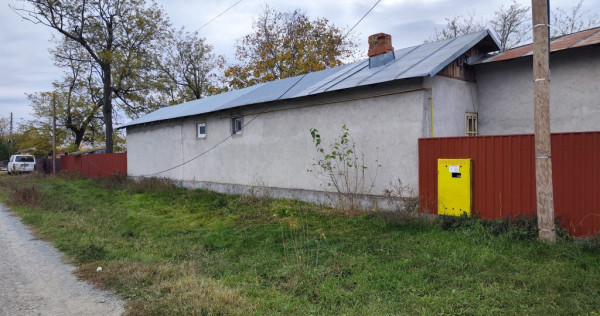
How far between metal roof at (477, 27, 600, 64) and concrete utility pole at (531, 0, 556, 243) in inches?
99.0

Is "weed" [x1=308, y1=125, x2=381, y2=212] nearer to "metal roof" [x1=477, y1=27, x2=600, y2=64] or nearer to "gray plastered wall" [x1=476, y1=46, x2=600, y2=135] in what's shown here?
"gray plastered wall" [x1=476, y1=46, x2=600, y2=135]

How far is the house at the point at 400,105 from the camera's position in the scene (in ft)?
26.5

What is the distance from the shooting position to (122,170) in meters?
22.0

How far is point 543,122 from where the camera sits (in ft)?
18.0

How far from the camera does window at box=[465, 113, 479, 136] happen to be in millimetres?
9297

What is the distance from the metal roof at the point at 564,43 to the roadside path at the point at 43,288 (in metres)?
8.82

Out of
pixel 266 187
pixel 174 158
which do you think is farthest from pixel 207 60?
pixel 266 187

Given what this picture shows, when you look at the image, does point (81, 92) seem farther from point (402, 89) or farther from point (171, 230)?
point (402, 89)

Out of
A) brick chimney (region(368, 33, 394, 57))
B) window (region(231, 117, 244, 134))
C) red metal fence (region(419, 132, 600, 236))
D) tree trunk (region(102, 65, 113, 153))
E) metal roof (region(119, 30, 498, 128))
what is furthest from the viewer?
tree trunk (region(102, 65, 113, 153))

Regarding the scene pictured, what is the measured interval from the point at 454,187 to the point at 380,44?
4.80 meters

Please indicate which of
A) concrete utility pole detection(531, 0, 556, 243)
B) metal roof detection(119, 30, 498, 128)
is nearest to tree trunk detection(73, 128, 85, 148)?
metal roof detection(119, 30, 498, 128)

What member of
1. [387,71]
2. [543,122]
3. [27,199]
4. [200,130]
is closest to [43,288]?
[543,122]

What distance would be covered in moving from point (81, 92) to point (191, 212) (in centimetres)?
3196

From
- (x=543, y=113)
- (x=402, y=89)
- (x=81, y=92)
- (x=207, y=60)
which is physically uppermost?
(x=207, y=60)
